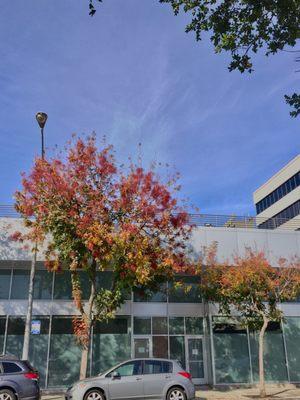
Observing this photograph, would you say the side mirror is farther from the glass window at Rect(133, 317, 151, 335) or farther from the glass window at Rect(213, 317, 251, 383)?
the glass window at Rect(213, 317, 251, 383)

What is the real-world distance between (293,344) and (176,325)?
18.6ft

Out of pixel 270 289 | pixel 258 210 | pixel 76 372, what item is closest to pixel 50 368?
pixel 76 372

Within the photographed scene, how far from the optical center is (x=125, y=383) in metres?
14.0

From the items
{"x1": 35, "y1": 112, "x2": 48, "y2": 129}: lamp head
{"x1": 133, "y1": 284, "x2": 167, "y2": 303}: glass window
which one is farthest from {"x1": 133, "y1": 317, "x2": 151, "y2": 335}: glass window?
{"x1": 35, "y1": 112, "x2": 48, "y2": 129}: lamp head

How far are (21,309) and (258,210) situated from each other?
144ft

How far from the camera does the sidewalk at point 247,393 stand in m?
17.7

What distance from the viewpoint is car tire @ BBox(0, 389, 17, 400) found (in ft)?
43.2

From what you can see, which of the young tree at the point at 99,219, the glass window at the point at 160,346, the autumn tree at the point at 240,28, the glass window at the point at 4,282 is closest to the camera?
the autumn tree at the point at 240,28

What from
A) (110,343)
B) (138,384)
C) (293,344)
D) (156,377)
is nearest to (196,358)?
(110,343)

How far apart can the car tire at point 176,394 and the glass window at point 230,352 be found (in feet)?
24.0

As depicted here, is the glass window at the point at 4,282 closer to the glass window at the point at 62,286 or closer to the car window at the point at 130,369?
the glass window at the point at 62,286

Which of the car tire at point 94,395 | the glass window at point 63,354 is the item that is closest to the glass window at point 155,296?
the glass window at point 63,354

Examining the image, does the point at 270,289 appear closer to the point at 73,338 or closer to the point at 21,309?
the point at 73,338

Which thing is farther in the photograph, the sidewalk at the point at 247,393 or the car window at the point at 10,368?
the sidewalk at the point at 247,393
